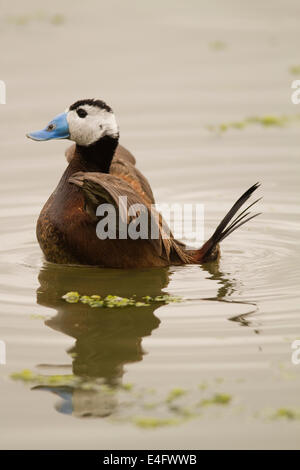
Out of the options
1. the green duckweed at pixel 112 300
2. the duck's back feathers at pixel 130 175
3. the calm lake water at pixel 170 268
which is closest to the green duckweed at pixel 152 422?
the calm lake water at pixel 170 268

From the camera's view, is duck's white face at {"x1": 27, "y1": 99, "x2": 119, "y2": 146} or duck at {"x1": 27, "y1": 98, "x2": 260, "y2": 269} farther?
duck's white face at {"x1": 27, "y1": 99, "x2": 119, "y2": 146}

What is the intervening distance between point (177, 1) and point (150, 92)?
378 centimetres

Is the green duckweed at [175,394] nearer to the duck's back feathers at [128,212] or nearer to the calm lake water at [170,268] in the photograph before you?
the calm lake water at [170,268]

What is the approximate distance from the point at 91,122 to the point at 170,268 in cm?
130

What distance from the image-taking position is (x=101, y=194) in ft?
23.1

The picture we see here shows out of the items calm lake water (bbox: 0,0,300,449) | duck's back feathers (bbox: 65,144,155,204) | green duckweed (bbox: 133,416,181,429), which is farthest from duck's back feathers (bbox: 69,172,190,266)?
green duckweed (bbox: 133,416,181,429)

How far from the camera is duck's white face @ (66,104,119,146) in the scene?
7.88 metres

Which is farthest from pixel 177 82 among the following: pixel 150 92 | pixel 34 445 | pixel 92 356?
pixel 34 445

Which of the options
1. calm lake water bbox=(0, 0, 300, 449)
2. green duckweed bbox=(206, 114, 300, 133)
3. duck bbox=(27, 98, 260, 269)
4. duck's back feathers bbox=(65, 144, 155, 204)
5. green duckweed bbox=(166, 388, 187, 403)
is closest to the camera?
calm lake water bbox=(0, 0, 300, 449)

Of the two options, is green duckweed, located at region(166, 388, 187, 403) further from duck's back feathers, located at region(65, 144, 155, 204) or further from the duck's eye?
the duck's eye

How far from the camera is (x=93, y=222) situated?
7.55 metres

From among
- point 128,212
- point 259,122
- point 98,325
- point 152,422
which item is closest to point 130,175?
point 128,212

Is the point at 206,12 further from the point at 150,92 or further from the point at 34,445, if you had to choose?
the point at 34,445

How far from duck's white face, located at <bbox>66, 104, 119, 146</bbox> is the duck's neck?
49mm
